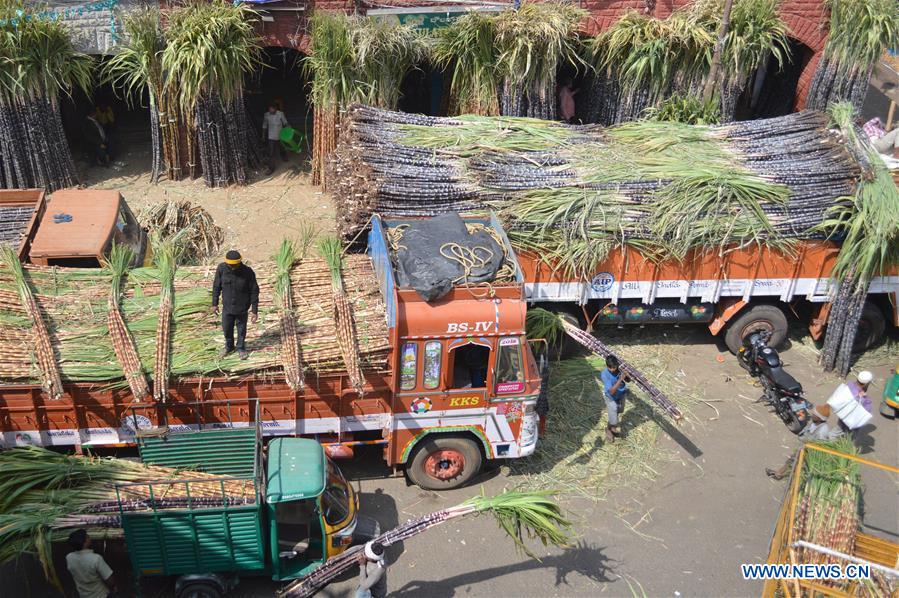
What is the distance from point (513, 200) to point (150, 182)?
9.29 meters

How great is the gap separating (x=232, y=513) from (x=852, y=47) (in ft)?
53.5

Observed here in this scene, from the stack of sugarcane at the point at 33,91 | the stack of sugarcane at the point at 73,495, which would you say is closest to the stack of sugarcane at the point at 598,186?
the stack of sugarcane at the point at 73,495

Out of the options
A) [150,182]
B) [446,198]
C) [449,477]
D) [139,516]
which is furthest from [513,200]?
[150,182]

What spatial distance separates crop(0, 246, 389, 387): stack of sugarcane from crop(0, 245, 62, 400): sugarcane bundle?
0.27ft

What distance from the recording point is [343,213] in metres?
12.6

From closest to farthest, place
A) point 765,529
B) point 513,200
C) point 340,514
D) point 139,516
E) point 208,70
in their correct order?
point 139,516
point 340,514
point 765,529
point 513,200
point 208,70

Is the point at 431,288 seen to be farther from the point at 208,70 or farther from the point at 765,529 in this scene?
the point at 208,70

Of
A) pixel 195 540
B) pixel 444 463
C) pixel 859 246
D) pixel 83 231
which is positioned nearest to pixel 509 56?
pixel 859 246

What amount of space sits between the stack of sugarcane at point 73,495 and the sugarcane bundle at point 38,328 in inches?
29.5

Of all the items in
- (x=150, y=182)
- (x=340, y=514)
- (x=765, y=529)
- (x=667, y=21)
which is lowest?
(x=765, y=529)

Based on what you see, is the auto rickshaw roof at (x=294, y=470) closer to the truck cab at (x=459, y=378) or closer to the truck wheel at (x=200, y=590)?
the truck wheel at (x=200, y=590)

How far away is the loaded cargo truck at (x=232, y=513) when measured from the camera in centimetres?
802

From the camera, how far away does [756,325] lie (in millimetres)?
13227
